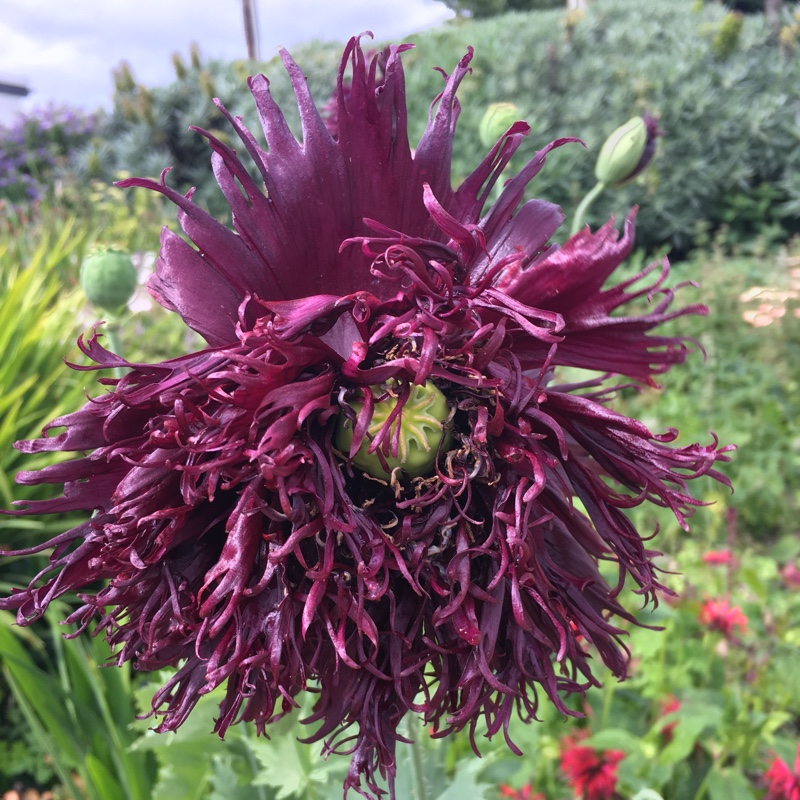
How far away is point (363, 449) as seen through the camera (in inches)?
27.4

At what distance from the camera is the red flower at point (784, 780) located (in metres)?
1.40

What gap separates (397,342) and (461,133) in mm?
5463

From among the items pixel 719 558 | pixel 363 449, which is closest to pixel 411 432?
pixel 363 449

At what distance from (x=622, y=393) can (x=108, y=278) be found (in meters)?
2.75

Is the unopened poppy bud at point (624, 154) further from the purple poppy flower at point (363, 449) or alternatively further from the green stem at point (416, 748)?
the green stem at point (416, 748)

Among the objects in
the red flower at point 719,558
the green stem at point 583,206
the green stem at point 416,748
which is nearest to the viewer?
the green stem at point 416,748

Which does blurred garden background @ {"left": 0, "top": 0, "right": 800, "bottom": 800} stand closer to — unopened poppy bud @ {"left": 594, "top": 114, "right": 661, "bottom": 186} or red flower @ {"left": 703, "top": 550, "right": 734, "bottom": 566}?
red flower @ {"left": 703, "top": 550, "right": 734, "bottom": 566}

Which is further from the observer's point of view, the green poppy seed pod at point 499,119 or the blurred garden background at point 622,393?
the blurred garden background at point 622,393

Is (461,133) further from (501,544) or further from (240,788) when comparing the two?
(501,544)

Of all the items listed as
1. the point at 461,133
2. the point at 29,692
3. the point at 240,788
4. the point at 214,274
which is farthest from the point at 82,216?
the point at 214,274

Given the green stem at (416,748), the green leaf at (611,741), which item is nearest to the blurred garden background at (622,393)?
the green leaf at (611,741)

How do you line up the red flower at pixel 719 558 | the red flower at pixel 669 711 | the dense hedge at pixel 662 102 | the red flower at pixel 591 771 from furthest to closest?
1. the dense hedge at pixel 662 102
2. the red flower at pixel 719 558
3. the red flower at pixel 669 711
4. the red flower at pixel 591 771

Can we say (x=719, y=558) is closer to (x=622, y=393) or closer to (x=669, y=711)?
(x=669, y=711)

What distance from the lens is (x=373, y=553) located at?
664 millimetres
